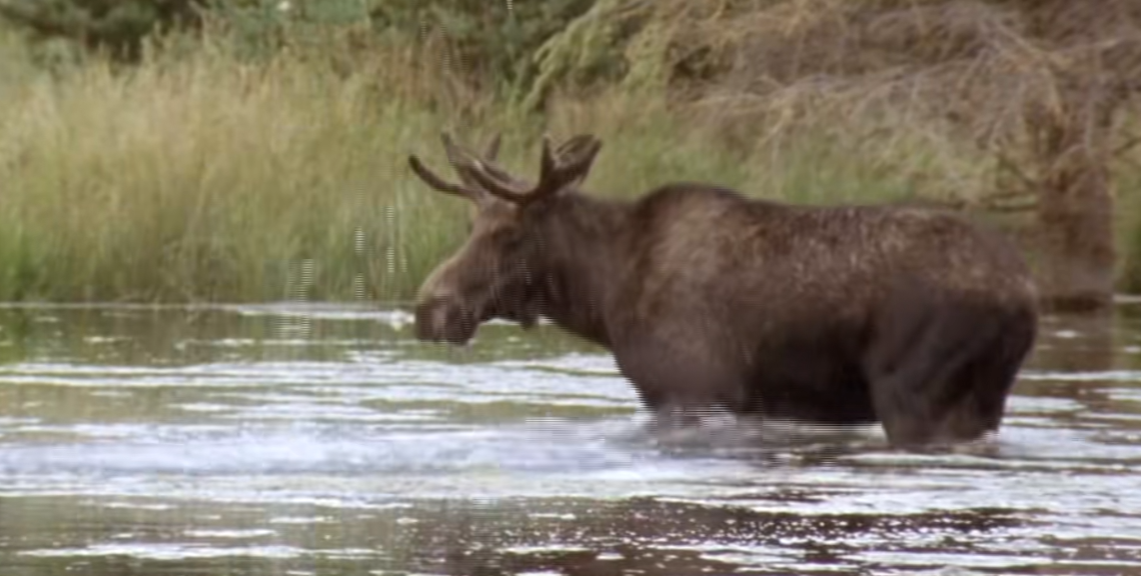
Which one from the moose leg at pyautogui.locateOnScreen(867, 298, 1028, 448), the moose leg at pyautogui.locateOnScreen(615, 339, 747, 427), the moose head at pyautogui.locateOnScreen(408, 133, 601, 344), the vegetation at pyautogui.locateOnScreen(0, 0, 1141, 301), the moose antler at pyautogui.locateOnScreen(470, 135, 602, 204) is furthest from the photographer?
the vegetation at pyautogui.locateOnScreen(0, 0, 1141, 301)

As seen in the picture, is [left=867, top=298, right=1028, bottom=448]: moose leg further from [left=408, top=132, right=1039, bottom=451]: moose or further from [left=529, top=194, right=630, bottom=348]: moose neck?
[left=529, top=194, right=630, bottom=348]: moose neck

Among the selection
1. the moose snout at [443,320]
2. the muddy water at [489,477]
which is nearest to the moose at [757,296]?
the moose snout at [443,320]

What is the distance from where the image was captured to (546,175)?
1525cm

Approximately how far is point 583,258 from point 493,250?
436 millimetres

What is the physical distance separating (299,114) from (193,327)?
4.50m

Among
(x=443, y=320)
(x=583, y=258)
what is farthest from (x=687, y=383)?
(x=443, y=320)

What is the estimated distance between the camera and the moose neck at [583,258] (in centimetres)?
1521

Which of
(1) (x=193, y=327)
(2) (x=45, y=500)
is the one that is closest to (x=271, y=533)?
(2) (x=45, y=500)

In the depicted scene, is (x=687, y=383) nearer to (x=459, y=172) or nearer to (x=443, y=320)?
(x=443, y=320)

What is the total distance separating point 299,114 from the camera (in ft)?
84.3

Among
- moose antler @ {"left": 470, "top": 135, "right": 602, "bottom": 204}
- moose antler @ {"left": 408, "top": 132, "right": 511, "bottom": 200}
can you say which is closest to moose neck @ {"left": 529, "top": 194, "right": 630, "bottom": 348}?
moose antler @ {"left": 470, "top": 135, "right": 602, "bottom": 204}

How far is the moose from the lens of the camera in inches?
557

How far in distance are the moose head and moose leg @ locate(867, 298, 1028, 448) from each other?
1908 mm

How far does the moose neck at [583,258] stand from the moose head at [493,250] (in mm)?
52
